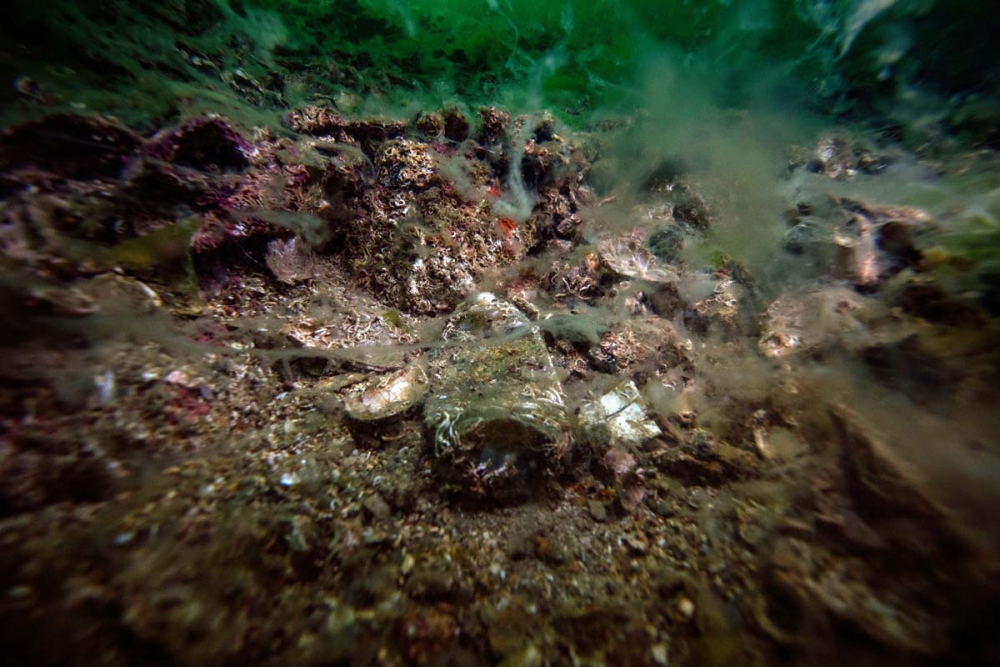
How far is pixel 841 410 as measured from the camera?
2.57 metres

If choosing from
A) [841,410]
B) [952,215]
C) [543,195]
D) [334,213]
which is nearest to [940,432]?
[841,410]

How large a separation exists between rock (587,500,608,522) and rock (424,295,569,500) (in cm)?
46

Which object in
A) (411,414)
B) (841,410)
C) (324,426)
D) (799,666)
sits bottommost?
(799,666)

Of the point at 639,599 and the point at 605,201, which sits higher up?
the point at 605,201

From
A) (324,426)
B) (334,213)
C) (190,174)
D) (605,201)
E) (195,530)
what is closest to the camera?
(195,530)

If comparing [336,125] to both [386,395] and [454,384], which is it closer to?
[386,395]

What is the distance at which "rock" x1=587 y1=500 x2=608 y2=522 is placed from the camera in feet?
8.57

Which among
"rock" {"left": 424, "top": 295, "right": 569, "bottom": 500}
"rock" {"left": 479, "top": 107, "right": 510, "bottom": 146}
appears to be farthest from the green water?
"rock" {"left": 424, "top": 295, "right": 569, "bottom": 500}

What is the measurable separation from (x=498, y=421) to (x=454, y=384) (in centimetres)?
74

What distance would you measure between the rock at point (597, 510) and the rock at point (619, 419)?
535mm

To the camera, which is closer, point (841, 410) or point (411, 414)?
point (841, 410)

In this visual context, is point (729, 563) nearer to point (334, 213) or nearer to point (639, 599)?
point (639, 599)

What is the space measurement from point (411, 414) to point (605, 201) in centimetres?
506

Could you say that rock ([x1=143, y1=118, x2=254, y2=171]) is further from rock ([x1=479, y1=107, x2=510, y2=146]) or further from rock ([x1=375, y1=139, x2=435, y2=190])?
rock ([x1=479, y1=107, x2=510, y2=146])
